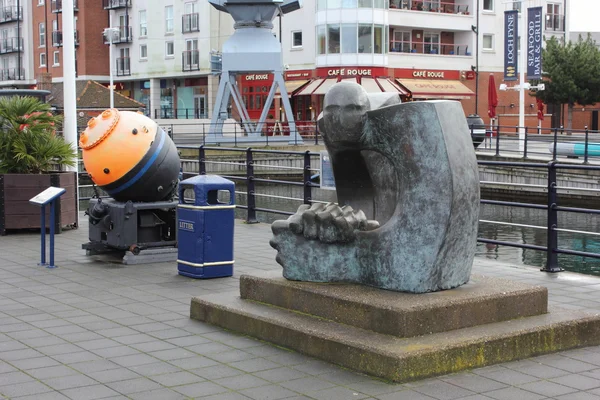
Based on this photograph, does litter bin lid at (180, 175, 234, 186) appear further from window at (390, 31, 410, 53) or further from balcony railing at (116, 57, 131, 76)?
balcony railing at (116, 57, 131, 76)

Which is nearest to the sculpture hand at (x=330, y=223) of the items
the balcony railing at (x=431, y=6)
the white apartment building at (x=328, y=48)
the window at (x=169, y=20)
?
the white apartment building at (x=328, y=48)

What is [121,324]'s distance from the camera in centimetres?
816

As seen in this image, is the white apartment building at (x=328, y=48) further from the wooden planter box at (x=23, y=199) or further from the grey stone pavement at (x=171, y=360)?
the grey stone pavement at (x=171, y=360)

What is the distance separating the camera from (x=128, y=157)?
1161 centimetres

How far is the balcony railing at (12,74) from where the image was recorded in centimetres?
8175

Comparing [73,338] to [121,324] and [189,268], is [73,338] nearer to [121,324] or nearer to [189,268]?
[121,324]

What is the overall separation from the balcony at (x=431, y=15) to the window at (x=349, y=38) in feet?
11.8

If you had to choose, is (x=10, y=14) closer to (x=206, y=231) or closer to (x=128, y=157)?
(x=128, y=157)

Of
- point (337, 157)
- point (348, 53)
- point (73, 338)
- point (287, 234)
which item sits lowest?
point (73, 338)

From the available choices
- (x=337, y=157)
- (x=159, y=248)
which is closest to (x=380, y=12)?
(x=159, y=248)

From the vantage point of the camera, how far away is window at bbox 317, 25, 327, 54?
5747 cm

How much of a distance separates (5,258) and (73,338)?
16.7 feet

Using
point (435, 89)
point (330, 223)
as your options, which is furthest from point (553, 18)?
point (330, 223)

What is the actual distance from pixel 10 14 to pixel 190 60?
1005 inches
